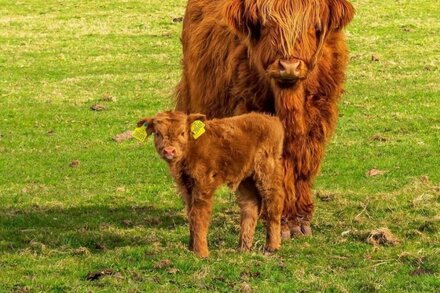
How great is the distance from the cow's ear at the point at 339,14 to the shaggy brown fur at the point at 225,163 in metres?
1.02

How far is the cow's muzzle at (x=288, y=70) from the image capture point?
27.2ft

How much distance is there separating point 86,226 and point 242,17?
266 centimetres

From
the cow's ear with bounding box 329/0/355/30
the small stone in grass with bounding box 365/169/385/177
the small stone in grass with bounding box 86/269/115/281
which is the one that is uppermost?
the cow's ear with bounding box 329/0/355/30

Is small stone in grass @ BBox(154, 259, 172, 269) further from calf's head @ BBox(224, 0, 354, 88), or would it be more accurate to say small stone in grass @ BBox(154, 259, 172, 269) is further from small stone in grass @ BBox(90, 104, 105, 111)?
small stone in grass @ BBox(90, 104, 105, 111)

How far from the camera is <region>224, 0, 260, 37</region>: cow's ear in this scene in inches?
347

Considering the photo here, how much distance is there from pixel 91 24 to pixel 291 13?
61.5 ft

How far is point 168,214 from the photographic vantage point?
1073 cm

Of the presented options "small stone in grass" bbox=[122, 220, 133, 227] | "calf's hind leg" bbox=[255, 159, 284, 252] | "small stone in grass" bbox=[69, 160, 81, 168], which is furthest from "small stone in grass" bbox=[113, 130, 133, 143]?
"calf's hind leg" bbox=[255, 159, 284, 252]

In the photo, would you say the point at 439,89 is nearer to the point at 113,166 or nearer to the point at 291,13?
the point at 113,166

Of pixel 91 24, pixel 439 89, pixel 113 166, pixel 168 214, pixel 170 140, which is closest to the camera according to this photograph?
pixel 170 140

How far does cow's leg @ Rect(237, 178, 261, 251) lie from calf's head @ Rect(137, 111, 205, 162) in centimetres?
90

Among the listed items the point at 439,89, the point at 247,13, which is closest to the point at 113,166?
the point at 247,13

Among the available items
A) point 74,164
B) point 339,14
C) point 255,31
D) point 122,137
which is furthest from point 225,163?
point 122,137

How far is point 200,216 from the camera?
8.02 m
